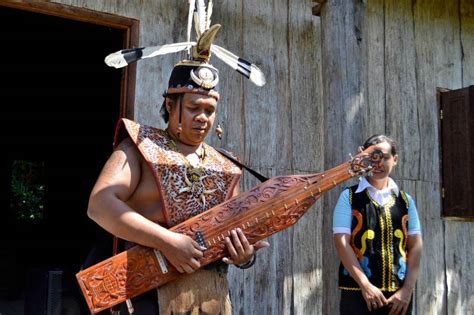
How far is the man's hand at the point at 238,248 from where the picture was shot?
1.87 metres

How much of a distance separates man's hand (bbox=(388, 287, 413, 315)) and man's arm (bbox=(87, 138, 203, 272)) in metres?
1.17

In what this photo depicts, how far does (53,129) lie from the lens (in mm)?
8844

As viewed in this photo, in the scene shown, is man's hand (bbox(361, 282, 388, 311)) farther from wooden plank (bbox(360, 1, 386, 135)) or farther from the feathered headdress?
wooden plank (bbox(360, 1, 386, 135))

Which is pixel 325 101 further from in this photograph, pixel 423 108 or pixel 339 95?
pixel 423 108

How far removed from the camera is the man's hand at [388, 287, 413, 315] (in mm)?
2516

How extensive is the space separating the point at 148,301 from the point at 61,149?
820 centimetres

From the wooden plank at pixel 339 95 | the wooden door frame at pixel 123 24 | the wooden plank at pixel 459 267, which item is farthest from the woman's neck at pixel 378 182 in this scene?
the wooden plank at pixel 459 267

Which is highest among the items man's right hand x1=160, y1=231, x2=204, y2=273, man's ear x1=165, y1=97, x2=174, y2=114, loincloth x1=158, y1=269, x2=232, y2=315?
man's ear x1=165, y1=97, x2=174, y2=114

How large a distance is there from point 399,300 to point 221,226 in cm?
114

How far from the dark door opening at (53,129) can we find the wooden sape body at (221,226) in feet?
5.79

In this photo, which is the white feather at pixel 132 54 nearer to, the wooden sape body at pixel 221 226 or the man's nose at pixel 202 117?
the man's nose at pixel 202 117

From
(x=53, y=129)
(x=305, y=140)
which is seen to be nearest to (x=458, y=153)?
(x=305, y=140)

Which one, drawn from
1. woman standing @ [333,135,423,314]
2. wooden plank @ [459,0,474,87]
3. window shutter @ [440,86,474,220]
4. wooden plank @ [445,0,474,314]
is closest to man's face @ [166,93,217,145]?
woman standing @ [333,135,423,314]

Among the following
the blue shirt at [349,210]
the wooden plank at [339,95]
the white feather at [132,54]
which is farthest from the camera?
the wooden plank at [339,95]
